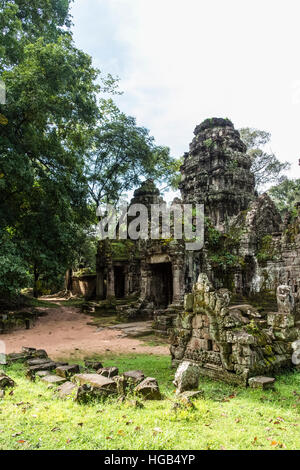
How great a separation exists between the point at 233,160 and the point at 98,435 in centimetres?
2131

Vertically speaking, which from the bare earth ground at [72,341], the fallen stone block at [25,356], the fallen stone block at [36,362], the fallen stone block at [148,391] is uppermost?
the fallen stone block at [148,391]

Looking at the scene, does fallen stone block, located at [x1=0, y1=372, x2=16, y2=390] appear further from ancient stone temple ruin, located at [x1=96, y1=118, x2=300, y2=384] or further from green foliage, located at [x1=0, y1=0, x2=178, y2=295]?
green foliage, located at [x1=0, y1=0, x2=178, y2=295]

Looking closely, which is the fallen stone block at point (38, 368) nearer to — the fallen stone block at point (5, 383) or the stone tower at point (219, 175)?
the fallen stone block at point (5, 383)

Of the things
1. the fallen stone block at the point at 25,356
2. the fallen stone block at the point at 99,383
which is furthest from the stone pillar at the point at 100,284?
the fallen stone block at the point at 99,383

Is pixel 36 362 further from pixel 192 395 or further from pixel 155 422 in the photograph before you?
→ pixel 155 422

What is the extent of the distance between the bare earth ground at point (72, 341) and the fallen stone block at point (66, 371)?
7.56 ft

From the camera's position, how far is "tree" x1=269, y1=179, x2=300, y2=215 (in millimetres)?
35031

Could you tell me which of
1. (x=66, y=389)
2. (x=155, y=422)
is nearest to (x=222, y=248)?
(x=66, y=389)

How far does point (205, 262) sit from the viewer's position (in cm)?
1504

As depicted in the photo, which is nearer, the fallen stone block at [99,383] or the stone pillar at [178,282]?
the fallen stone block at [99,383]

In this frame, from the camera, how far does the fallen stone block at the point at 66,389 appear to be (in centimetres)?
498

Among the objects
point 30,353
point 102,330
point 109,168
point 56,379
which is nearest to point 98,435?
point 56,379

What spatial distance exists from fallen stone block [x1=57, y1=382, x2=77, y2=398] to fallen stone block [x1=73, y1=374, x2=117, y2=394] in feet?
0.70

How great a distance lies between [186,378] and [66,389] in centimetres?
194
